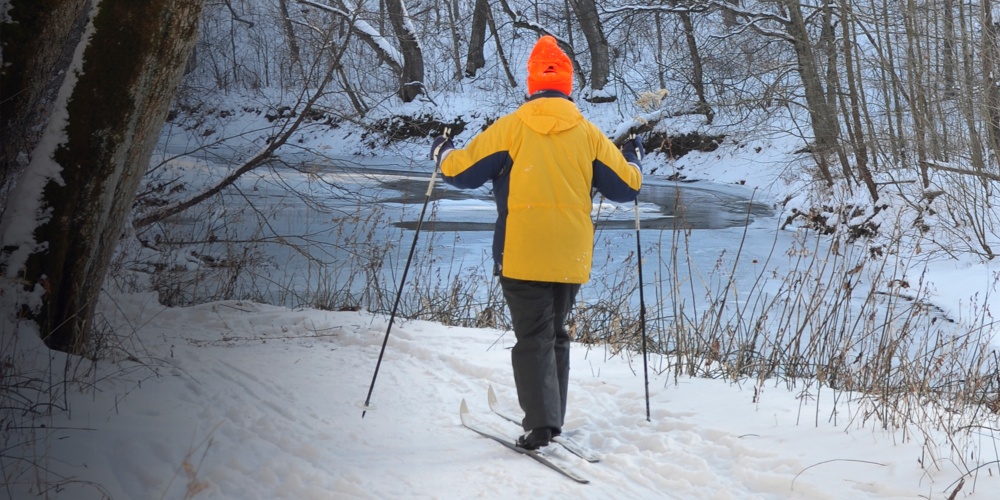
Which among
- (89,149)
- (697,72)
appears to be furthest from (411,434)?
(697,72)

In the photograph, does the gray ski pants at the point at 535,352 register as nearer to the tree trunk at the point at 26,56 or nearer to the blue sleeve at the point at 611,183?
the blue sleeve at the point at 611,183

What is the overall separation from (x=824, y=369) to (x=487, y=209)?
34.1 feet

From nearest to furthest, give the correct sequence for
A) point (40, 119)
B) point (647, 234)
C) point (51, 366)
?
point (51, 366) → point (40, 119) → point (647, 234)

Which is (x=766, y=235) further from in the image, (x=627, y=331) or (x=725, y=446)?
(x=725, y=446)

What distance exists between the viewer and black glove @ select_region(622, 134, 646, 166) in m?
3.79

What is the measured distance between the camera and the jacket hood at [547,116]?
11.3ft

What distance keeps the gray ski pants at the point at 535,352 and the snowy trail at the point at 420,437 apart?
0.77 feet

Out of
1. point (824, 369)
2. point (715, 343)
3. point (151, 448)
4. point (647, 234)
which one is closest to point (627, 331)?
point (715, 343)

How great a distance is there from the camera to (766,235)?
42.2 feet

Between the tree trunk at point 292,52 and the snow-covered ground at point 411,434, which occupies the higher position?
the tree trunk at point 292,52

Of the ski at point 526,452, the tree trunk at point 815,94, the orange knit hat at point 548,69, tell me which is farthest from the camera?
the tree trunk at point 815,94

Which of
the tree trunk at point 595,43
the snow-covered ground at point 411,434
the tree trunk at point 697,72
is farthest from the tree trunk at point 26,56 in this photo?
the tree trunk at point 595,43

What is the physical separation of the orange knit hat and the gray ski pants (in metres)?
0.84

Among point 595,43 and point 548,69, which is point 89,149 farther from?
point 595,43
